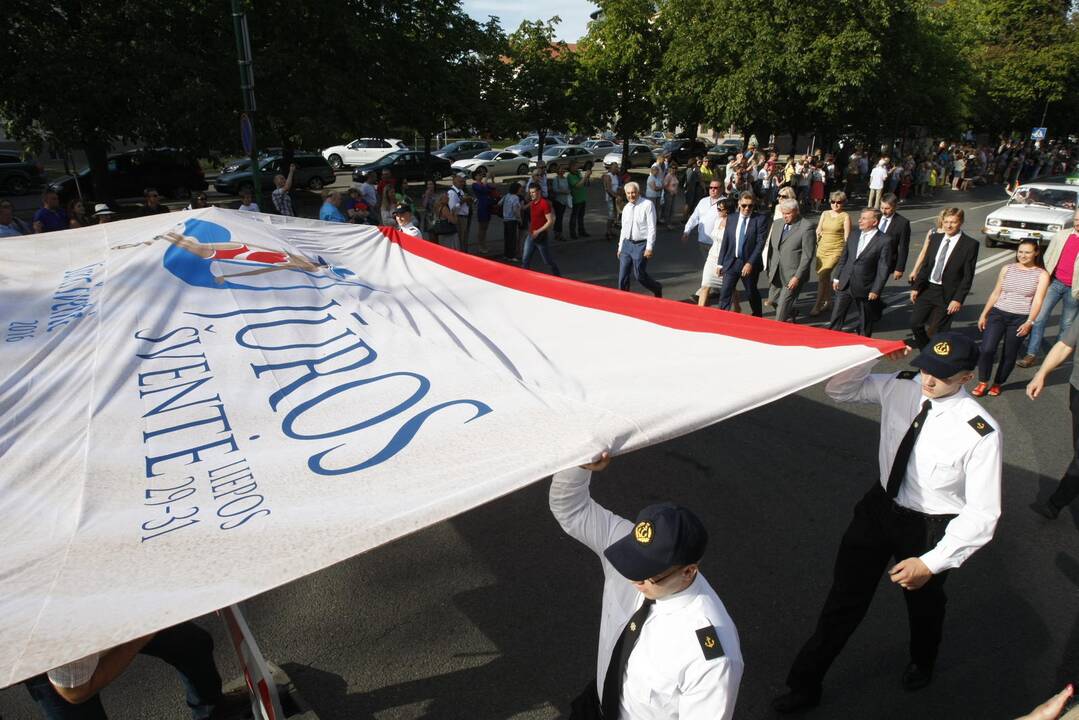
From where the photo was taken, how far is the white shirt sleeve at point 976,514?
2646 mm

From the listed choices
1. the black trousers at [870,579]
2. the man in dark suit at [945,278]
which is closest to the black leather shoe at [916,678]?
the black trousers at [870,579]

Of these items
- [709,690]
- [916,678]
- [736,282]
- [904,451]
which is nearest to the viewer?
[709,690]

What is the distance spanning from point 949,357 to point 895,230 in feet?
18.6

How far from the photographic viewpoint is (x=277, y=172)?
22984 mm

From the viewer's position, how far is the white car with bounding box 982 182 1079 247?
45.6 feet

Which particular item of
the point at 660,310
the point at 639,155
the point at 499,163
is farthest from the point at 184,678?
the point at 639,155

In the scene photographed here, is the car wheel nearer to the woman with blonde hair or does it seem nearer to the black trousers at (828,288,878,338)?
the woman with blonde hair

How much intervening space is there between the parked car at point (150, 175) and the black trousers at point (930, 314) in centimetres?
2050

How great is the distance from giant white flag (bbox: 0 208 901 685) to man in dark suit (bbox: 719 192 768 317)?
4.49 meters

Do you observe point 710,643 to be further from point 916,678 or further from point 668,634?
point 916,678

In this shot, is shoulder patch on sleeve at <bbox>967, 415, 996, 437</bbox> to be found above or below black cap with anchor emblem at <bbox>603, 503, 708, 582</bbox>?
above

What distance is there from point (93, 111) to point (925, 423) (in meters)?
15.6

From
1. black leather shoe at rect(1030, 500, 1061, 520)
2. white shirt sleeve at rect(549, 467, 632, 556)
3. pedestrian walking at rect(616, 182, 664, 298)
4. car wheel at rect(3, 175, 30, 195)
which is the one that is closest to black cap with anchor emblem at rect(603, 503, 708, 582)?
white shirt sleeve at rect(549, 467, 632, 556)

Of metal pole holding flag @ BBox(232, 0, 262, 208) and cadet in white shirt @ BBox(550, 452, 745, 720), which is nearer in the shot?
cadet in white shirt @ BBox(550, 452, 745, 720)
